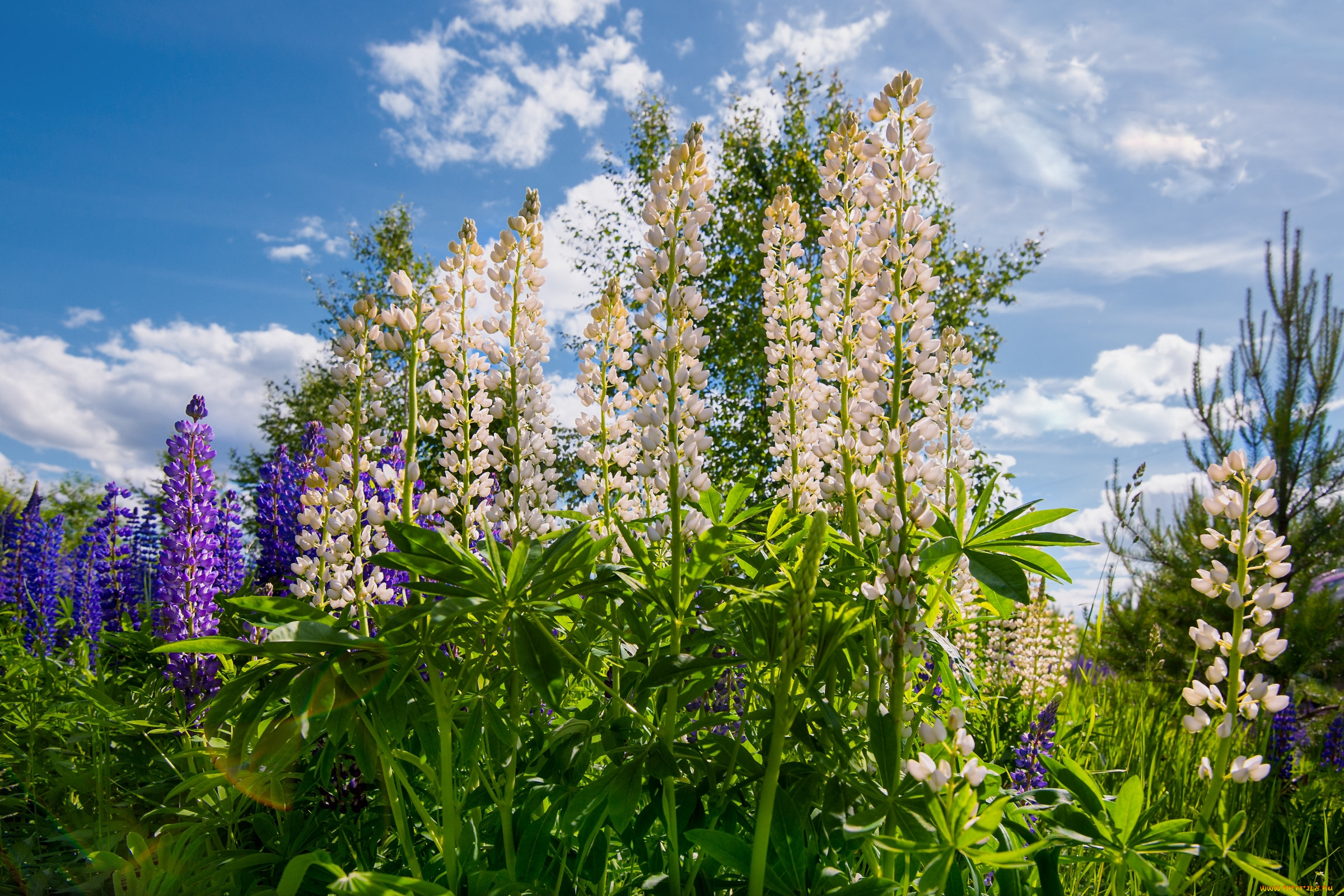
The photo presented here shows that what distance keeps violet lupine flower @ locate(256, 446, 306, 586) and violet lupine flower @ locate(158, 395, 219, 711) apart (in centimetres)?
38

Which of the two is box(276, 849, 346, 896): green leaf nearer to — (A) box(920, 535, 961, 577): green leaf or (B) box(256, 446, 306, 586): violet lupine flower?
(A) box(920, 535, 961, 577): green leaf

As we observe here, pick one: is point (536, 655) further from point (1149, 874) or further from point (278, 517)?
point (278, 517)

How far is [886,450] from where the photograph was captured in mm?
1487

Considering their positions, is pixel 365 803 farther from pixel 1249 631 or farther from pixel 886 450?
pixel 1249 631

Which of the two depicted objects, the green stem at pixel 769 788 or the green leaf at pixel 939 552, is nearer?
the green stem at pixel 769 788

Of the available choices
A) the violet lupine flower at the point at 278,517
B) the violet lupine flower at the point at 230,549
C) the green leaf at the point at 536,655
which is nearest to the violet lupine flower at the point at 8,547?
the violet lupine flower at the point at 278,517

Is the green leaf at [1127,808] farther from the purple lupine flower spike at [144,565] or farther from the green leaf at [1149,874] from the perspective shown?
the purple lupine flower spike at [144,565]

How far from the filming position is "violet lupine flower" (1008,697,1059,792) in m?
2.96

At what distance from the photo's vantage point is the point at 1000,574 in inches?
57.9

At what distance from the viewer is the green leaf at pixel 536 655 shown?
1.36m

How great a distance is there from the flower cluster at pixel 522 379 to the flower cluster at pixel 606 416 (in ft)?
0.37

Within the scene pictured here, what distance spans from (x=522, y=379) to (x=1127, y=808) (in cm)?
166

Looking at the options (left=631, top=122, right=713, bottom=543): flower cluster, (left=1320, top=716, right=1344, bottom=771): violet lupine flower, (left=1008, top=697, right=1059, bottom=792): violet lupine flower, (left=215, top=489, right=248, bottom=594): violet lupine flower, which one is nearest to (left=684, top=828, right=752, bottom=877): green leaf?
(left=631, top=122, right=713, bottom=543): flower cluster

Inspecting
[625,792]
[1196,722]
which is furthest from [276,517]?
[1196,722]
